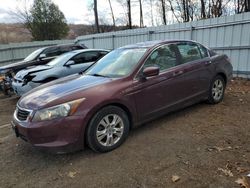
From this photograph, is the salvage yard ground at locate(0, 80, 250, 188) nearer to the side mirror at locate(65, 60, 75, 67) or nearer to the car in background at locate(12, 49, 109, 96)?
the car in background at locate(12, 49, 109, 96)

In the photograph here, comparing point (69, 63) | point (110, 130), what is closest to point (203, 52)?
point (110, 130)

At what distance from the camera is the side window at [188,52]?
16.7 ft

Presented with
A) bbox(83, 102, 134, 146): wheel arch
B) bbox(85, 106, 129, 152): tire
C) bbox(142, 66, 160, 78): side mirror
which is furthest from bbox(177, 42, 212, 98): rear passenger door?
bbox(85, 106, 129, 152): tire

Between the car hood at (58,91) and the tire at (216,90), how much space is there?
2546 mm

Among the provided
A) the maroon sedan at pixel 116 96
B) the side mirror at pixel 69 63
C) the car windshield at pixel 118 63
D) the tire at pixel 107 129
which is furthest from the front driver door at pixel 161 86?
the side mirror at pixel 69 63

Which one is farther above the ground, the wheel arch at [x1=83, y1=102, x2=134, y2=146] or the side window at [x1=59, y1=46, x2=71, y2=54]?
the side window at [x1=59, y1=46, x2=71, y2=54]

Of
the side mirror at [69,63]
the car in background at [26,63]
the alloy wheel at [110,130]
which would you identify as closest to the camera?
the alloy wheel at [110,130]

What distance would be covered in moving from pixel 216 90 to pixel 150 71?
2.23 meters

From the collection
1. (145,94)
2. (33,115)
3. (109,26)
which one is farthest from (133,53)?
(109,26)

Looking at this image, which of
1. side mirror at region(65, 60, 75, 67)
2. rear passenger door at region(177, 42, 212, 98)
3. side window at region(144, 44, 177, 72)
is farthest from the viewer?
side mirror at region(65, 60, 75, 67)

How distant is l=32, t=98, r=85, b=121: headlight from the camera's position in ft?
11.5

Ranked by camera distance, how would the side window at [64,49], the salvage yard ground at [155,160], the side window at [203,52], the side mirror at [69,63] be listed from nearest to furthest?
the salvage yard ground at [155,160] < the side window at [203,52] < the side mirror at [69,63] < the side window at [64,49]

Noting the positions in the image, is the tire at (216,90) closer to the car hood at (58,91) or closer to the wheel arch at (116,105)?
the wheel arch at (116,105)

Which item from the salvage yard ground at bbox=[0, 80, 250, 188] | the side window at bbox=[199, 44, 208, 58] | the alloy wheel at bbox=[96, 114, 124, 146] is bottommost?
the salvage yard ground at bbox=[0, 80, 250, 188]
